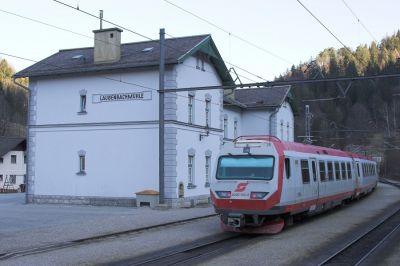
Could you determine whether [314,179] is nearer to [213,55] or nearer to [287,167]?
[287,167]

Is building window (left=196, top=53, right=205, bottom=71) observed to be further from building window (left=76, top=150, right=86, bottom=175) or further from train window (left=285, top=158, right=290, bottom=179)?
train window (left=285, top=158, right=290, bottom=179)

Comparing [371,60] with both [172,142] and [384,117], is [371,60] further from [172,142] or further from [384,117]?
[384,117]

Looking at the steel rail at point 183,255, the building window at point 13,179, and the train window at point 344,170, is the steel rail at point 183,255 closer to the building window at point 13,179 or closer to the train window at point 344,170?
the train window at point 344,170

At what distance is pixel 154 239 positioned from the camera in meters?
14.3

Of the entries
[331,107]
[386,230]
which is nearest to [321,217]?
[386,230]

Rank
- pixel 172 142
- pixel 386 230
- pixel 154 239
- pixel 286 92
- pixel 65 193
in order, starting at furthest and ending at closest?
pixel 286 92, pixel 65 193, pixel 172 142, pixel 386 230, pixel 154 239

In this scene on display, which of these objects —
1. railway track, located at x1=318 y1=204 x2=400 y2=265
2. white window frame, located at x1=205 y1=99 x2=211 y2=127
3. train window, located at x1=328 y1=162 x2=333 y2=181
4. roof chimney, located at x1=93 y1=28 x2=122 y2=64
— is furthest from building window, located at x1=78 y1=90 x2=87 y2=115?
railway track, located at x1=318 y1=204 x2=400 y2=265

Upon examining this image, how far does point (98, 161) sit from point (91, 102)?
123 inches

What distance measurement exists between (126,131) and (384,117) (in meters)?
64.6

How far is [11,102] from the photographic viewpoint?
324 ft

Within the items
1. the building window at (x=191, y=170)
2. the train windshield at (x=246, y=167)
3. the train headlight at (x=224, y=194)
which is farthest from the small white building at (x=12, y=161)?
the train headlight at (x=224, y=194)

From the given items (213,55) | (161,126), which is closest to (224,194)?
(161,126)

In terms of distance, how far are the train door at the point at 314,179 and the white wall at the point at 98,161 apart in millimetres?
10036

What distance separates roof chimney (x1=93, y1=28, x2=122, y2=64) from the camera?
93.3ft
